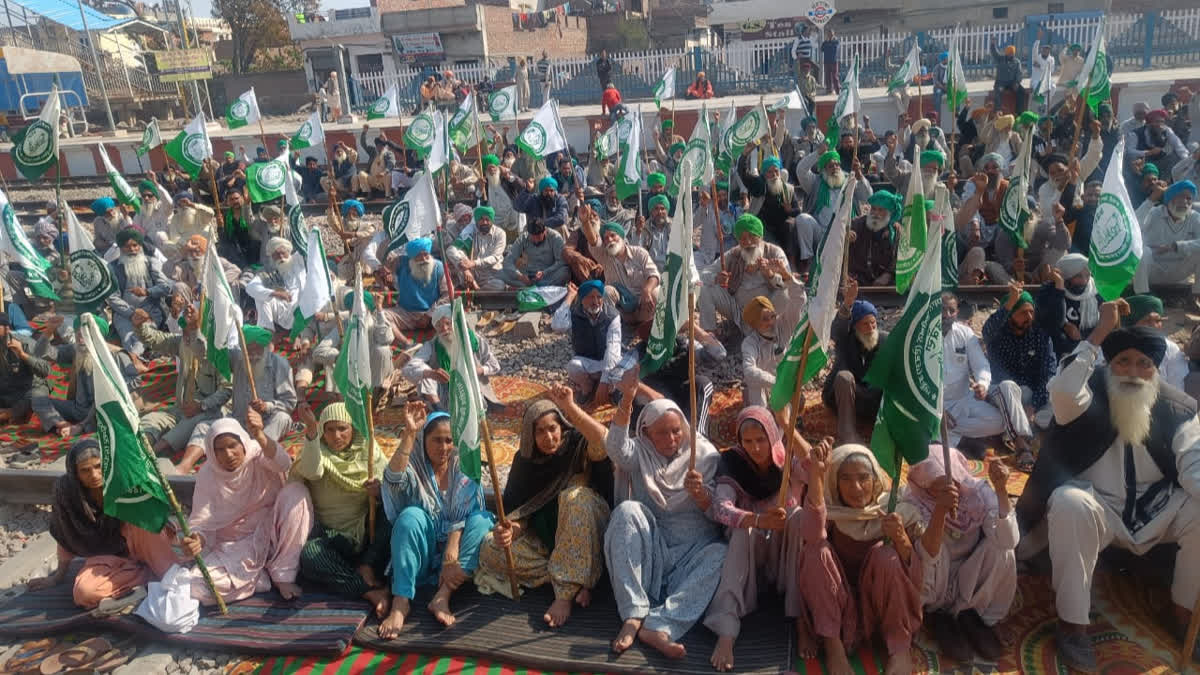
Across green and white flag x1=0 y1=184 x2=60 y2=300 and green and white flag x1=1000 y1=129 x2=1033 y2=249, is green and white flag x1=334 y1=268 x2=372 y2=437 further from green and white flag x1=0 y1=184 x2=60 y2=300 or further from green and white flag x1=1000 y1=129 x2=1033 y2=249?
green and white flag x1=1000 y1=129 x2=1033 y2=249

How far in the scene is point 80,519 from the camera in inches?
164

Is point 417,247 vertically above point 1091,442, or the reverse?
point 417,247

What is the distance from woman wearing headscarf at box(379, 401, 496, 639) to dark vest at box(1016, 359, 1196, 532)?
2483mm

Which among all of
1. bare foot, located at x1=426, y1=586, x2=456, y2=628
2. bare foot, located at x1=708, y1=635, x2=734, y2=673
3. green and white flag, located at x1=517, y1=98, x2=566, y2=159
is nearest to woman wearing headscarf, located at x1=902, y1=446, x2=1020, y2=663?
bare foot, located at x1=708, y1=635, x2=734, y2=673

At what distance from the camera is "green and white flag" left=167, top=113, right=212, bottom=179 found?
1034 cm

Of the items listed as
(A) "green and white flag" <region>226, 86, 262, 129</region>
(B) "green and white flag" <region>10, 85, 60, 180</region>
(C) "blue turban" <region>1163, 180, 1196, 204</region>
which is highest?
(A) "green and white flag" <region>226, 86, 262, 129</region>

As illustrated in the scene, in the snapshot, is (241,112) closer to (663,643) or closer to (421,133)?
(421,133)

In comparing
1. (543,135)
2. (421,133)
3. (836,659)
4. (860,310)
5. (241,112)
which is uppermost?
(241,112)

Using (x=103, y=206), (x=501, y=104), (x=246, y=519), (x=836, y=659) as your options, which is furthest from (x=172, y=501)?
(x=501, y=104)

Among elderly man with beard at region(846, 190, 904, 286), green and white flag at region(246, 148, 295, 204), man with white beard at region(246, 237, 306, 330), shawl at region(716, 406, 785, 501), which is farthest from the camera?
green and white flag at region(246, 148, 295, 204)

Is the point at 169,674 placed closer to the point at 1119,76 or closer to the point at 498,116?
the point at 498,116

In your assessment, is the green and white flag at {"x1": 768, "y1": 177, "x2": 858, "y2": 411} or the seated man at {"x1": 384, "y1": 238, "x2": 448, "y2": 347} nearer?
the green and white flag at {"x1": 768, "y1": 177, "x2": 858, "y2": 411}

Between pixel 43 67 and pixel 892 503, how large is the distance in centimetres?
3002

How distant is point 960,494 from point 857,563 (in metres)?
0.51
